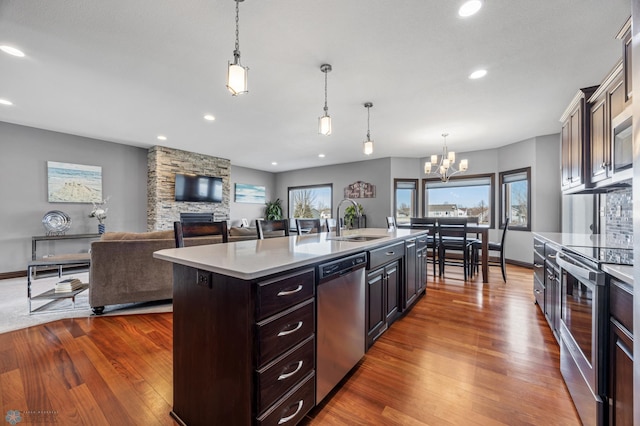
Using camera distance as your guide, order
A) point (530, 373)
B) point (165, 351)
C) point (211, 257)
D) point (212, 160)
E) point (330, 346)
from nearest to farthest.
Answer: point (211, 257)
point (330, 346)
point (530, 373)
point (165, 351)
point (212, 160)

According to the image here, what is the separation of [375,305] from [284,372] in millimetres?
1114

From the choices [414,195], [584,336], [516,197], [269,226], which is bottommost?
[584,336]

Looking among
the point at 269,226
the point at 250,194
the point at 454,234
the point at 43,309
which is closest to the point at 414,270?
the point at 454,234

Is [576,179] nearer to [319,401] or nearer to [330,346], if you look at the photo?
[330,346]

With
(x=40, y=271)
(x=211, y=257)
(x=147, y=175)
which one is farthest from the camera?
(x=147, y=175)

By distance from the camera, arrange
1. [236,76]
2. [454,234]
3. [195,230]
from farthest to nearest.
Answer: [454,234] < [195,230] < [236,76]

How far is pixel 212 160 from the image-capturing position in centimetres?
694

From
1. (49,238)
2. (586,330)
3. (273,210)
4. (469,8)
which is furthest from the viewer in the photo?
(273,210)

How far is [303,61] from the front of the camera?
8.39ft

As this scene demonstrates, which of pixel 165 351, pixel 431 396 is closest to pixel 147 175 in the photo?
pixel 165 351

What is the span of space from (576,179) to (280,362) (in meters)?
3.49

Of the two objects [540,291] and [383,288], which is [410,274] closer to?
[383,288]

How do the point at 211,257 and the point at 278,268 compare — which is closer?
the point at 278,268

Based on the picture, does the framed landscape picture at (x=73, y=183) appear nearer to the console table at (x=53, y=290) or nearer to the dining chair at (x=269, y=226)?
the console table at (x=53, y=290)
